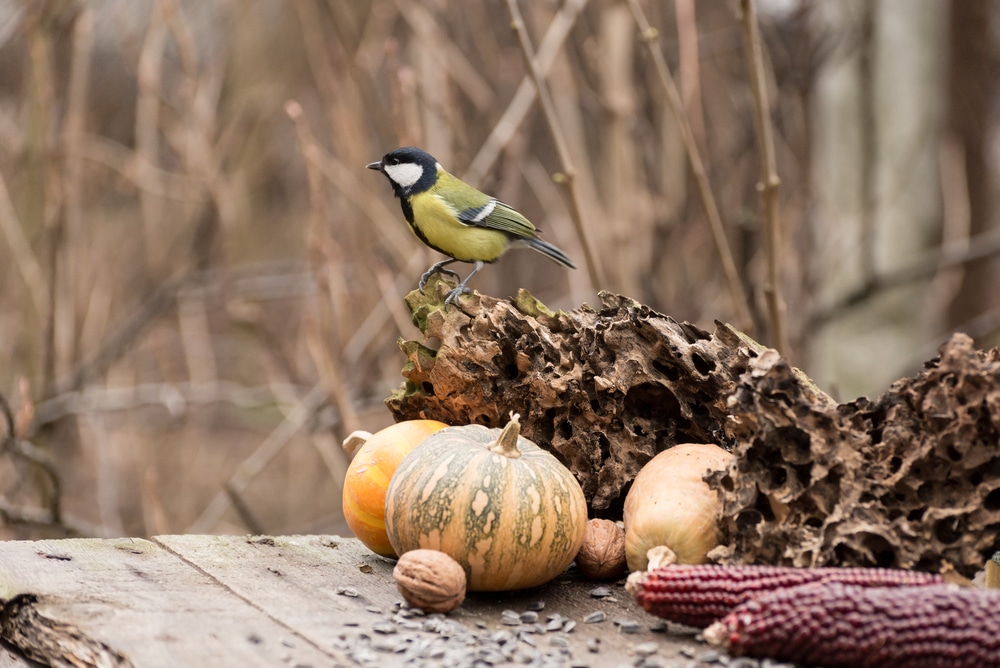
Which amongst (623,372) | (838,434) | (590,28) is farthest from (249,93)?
(838,434)

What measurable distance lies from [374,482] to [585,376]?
496 millimetres

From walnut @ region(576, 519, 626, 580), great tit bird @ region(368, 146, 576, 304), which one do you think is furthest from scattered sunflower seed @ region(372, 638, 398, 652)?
great tit bird @ region(368, 146, 576, 304)

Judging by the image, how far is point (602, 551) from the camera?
193 centimetres

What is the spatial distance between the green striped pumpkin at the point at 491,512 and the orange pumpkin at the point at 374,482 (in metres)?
0.18

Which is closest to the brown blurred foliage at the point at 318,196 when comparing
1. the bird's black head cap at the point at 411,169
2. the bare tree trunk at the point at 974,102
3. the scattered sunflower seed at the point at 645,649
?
the bird's black head cap at the point at 411,169

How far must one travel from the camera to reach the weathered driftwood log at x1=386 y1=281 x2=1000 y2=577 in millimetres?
1612

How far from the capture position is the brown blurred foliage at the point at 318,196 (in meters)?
3.54

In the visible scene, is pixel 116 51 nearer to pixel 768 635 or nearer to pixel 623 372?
pixel 623 372

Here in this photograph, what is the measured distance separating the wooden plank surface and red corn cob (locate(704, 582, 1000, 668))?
124mm

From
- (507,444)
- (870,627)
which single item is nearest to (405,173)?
(507,444)

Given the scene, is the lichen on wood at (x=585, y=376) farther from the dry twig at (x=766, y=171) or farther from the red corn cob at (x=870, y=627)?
the dry twig at (x=766, y=171)

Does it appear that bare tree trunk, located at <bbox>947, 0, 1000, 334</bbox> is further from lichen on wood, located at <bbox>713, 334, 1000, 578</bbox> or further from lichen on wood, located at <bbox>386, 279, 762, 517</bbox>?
lichen on wood, located at <bbox>713, 334, 1000, 578</bbox>

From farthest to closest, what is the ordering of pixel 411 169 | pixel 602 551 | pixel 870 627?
1. pixel 411 169
2. pixel 602 551
3. pixel 870 627

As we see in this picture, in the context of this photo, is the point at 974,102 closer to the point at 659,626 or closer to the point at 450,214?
the point at 450,214
